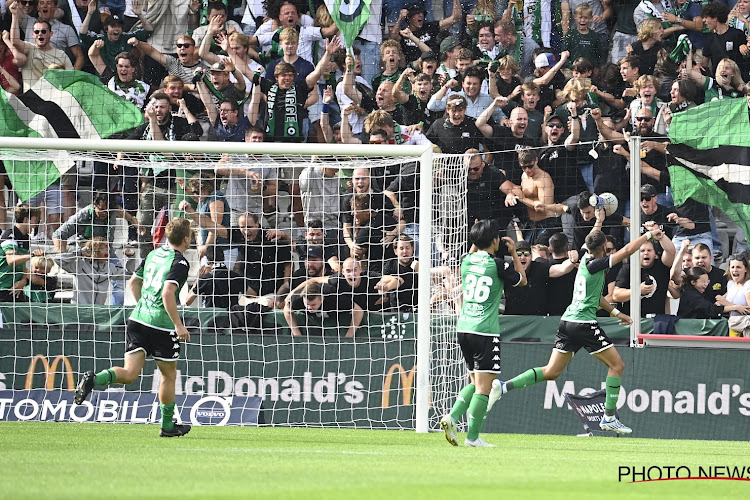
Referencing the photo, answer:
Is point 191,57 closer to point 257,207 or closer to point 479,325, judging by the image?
point 257,207

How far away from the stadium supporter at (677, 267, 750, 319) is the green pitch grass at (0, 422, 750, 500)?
8.85 ft

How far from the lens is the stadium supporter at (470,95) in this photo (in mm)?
16641

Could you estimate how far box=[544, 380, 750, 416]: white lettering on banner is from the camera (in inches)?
504

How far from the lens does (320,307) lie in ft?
45.7

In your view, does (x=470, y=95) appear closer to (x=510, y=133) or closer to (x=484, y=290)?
(x=510, y=133)

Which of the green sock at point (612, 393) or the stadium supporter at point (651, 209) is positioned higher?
the stadium supporter at point (651, 209)

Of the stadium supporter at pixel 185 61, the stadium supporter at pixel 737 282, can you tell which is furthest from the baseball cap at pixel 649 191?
the stadium supporter at pixel 185 61

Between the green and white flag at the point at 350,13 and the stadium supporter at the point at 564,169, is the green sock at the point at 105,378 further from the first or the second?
the green and white flag at the point at 350,13

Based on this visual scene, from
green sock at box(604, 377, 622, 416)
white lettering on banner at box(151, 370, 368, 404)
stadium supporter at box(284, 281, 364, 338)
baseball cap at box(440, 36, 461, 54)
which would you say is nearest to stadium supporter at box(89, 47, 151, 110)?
baseball cap at box(440, 36, 461, 54)

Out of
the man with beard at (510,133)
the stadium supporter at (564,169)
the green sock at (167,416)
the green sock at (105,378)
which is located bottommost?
the green sock at (167,416)

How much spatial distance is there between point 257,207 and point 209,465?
7987 millimetres

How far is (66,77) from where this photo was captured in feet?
59.0

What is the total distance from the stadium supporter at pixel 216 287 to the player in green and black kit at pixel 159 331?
12.3ft

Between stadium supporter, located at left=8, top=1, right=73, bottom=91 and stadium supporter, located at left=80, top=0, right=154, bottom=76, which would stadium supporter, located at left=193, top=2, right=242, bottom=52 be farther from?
stadium supporter, located at left=8, top=1, right=73, bottom=91
